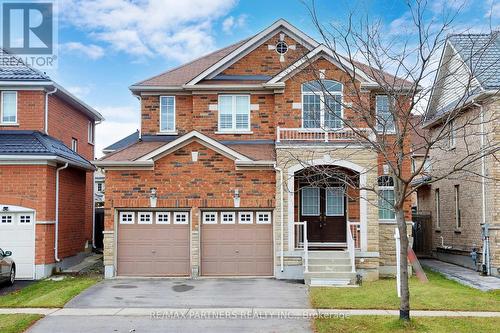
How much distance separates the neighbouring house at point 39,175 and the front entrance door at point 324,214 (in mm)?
8757

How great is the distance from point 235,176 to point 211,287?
3.94 metres

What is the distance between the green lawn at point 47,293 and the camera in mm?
13492

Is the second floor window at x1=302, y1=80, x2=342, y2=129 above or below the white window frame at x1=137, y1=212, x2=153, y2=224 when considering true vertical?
above

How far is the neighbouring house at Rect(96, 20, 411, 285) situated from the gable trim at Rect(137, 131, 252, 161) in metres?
0.03

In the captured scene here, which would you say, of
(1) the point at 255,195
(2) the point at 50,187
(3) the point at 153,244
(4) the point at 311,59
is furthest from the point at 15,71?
(4) the point at 311,59

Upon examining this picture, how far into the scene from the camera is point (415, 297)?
1358 centimetres

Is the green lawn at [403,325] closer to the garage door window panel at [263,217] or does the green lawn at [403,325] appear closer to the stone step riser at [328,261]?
the stone step riser at [328,261]

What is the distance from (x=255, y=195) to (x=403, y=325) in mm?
8267

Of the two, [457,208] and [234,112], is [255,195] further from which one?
[457,208]

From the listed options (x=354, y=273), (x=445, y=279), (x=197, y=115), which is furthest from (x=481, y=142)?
(x=197, y=115)

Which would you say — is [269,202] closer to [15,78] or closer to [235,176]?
[235,176]

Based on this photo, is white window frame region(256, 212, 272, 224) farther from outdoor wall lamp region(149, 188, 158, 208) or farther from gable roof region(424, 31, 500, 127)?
gable roof region(424, 31, 500, 127)

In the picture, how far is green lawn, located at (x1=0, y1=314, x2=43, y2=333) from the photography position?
35.6ft

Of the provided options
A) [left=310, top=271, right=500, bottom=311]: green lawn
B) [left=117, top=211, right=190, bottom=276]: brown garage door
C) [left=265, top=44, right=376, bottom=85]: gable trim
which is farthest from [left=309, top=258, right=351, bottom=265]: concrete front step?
[left=265, top=44, right=376, bottom=85]: gable trim
